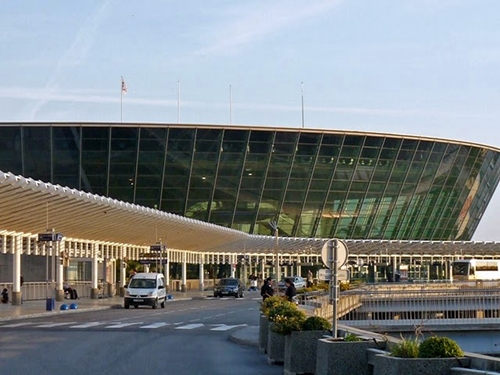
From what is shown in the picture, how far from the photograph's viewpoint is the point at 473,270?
315 feet

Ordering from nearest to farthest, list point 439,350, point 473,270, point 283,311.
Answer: point 439,350
point 283,311
point 473,270

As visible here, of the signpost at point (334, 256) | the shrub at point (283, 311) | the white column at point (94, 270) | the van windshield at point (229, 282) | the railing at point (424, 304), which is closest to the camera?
Answer: the signpost at point (334, 256)

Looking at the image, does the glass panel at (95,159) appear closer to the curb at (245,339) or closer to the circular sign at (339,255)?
the curb at (245,339)

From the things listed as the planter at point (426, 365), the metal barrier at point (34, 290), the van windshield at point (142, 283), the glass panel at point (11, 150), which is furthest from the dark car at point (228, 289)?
the planter at point (426, 365)

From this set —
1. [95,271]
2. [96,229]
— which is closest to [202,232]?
[95,271]

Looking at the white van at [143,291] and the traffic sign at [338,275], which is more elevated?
the traffic sign at [338,275]

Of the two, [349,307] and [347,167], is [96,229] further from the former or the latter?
[347,167]

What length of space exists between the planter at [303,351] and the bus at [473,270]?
79421 millimetres

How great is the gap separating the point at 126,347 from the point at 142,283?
1127 inches

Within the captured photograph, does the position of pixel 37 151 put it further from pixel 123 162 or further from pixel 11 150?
pixel 123 162

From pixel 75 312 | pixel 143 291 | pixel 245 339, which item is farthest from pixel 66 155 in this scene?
pixel 245 339

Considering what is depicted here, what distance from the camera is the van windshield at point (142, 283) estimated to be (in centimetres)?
5456

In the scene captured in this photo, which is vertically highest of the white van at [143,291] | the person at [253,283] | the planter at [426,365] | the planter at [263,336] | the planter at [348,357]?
the planter at [426,365]

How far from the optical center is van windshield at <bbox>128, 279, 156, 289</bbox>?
54562 mm
